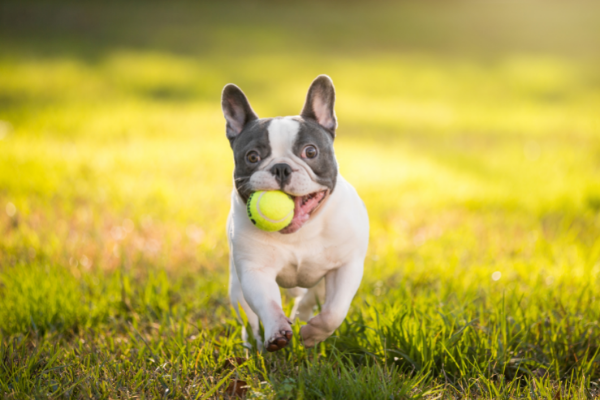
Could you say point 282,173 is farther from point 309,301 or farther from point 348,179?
point 348,179

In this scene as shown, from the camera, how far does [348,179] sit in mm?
6941

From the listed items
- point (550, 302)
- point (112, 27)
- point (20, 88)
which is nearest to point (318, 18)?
point (112, 27)

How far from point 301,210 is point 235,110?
768mm

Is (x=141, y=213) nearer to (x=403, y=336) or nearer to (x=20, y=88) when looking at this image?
(x=403, y=336)

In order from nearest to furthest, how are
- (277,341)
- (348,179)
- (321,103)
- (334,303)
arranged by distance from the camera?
(277,341) → (334,303) → (321,103) → (348,179)

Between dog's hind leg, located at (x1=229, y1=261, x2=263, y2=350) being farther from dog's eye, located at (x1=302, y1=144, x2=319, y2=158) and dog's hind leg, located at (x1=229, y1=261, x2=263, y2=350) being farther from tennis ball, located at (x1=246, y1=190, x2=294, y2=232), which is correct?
dog's eye, located at (x1=302, y1=144, x2=319, y2=158)

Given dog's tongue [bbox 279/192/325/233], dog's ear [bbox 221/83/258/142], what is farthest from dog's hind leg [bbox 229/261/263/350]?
dog's ear [bbox 221/83/258/142]

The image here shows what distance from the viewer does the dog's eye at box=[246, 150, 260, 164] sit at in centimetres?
295

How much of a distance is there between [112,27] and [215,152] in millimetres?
12730

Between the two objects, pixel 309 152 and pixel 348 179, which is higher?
pixel 309 152

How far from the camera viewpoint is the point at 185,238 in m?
5.18

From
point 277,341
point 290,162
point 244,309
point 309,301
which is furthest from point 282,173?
point 309,301

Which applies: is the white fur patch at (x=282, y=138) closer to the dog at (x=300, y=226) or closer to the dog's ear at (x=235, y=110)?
the dog at (x=300, y=226)

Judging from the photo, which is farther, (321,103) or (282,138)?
(321,103)
